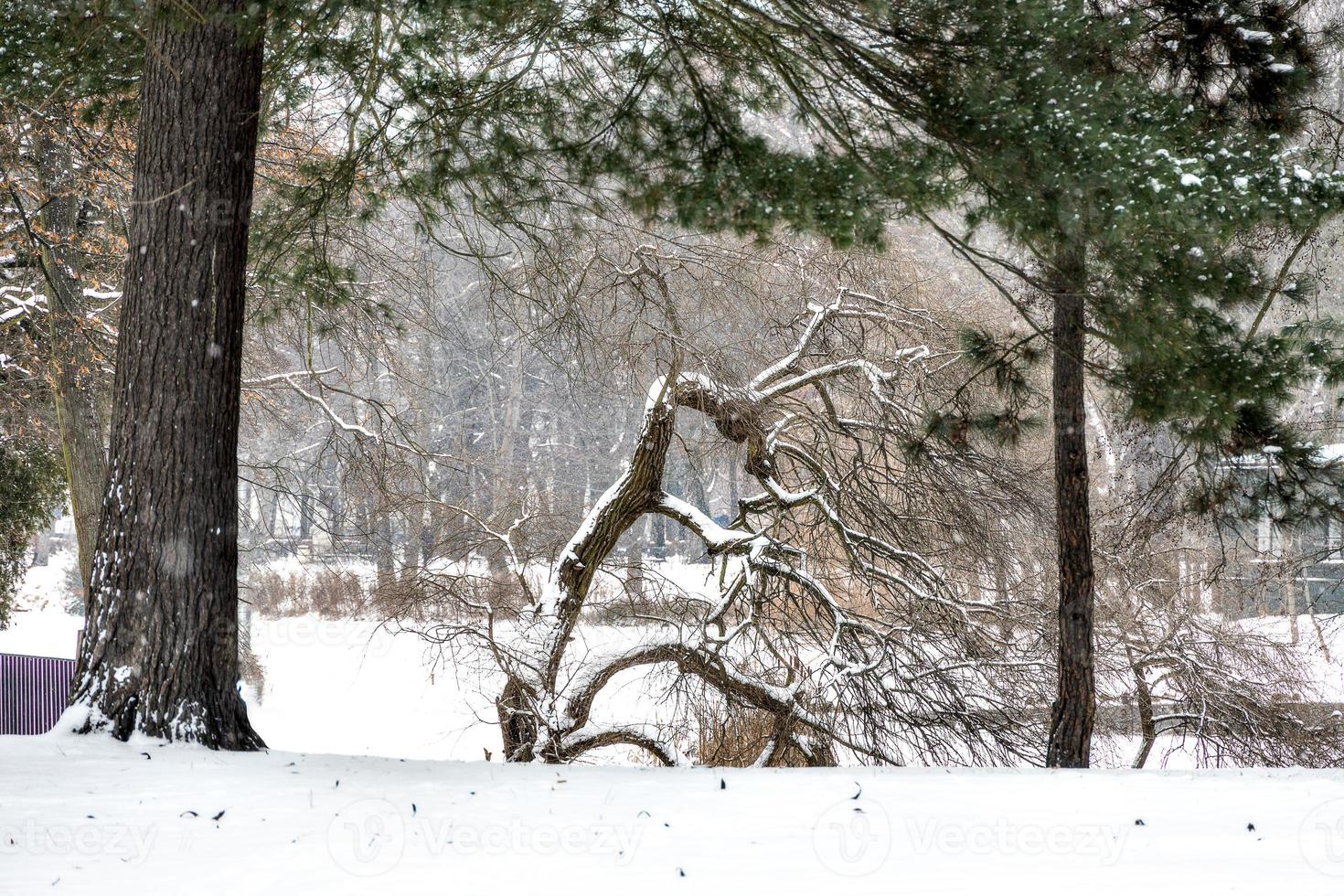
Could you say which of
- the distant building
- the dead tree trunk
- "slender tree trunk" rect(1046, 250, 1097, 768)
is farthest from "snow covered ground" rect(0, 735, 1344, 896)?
the dead tree trunk

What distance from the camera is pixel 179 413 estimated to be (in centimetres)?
540

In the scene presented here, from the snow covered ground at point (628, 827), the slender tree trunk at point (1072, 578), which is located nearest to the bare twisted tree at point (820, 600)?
the slender tree trunk at point (1072, 578)

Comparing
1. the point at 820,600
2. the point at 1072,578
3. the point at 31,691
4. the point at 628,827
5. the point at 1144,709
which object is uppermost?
the point at 1072,578

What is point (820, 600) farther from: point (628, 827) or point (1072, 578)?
point (628, 827)

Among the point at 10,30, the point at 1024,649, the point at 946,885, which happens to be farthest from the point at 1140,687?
the point at 10,30

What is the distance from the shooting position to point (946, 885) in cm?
319

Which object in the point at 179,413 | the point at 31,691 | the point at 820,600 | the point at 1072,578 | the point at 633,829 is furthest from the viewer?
the point at 31,691

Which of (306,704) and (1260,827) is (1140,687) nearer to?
(1260,827)

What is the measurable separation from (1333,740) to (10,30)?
35.8 ft

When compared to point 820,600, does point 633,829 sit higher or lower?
lower

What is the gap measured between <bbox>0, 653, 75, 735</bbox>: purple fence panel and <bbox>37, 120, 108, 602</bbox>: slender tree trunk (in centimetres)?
→ 303

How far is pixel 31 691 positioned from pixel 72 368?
195 inches

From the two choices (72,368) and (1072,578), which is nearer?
(1072,578)

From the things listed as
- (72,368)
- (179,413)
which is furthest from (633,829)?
(72,368)
